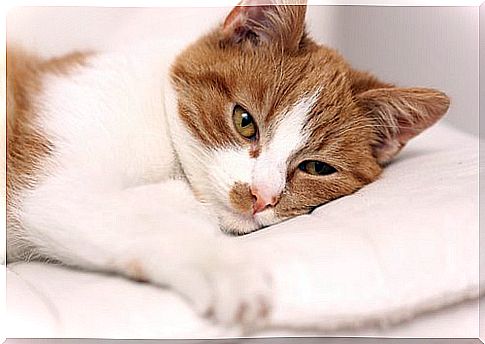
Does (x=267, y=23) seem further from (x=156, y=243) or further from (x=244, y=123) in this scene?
(x=156, y=243)

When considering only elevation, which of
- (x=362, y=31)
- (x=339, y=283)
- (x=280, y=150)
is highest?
(x=362, y=31)

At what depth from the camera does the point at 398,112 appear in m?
1.14

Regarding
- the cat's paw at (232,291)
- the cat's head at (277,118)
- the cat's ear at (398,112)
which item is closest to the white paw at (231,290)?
the cat's paw at (232,291)

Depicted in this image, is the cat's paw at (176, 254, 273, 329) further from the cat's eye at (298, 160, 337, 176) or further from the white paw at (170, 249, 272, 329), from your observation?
the cat's eye at (298, 160, 337, 176)

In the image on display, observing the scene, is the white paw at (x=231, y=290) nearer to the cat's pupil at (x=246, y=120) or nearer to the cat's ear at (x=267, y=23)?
the cat's pupil at (x=246, y=120)

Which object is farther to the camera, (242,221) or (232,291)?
(242,221)

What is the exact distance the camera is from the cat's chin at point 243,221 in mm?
1072

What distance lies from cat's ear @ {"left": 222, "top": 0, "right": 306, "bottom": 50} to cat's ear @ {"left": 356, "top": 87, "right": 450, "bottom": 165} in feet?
0.46

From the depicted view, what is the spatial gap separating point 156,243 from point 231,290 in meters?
0.12

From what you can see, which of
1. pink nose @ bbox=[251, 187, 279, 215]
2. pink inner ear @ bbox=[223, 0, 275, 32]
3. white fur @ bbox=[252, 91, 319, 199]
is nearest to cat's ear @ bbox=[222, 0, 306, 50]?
pink inner ear @ bbox=[223, 0, 275, 32]

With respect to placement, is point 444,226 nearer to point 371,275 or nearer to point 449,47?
point 371,275

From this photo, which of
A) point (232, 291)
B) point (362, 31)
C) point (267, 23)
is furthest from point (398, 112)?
point (232, 291)

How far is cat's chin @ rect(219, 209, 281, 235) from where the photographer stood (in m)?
1.07

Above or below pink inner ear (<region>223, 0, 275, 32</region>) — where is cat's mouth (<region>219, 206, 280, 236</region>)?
below
